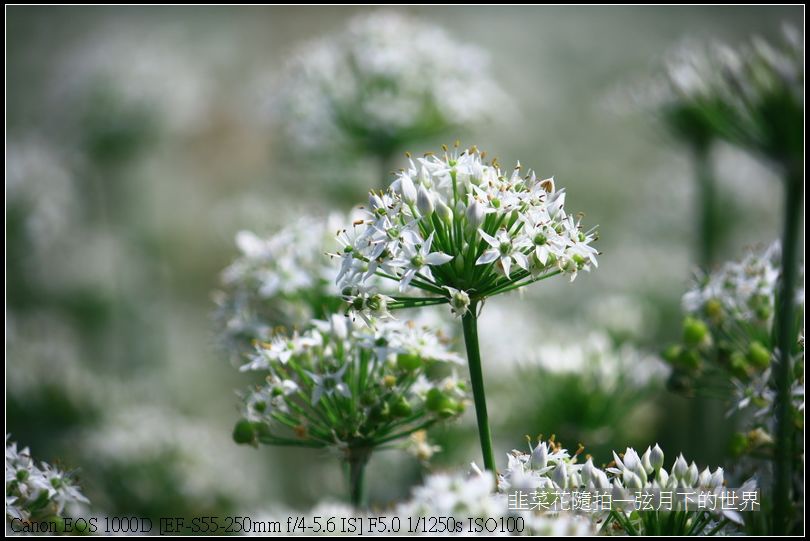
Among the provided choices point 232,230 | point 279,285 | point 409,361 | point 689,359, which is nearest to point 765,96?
point 689,359

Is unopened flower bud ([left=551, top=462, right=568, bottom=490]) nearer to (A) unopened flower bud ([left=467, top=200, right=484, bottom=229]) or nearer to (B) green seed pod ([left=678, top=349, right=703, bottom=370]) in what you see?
(A) unopened flower bud ([left=467, top=200, right=484, bottom=229])

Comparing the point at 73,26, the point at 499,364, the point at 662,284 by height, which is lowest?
the point at 499,364

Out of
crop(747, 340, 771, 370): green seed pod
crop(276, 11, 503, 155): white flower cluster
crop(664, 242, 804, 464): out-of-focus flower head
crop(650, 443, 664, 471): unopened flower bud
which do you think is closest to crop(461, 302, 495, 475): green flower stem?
crop(650, 443, 664, 471): unopened flower bud

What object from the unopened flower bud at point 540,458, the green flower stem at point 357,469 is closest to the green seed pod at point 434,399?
the green flower stem at point 357,469

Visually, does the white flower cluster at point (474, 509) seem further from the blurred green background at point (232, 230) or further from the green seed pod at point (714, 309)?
the green seed pod at point (714, 309)

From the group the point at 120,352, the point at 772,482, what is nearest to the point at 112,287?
the point at 120,352

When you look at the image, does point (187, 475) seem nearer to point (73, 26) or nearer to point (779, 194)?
point (779, 194)
